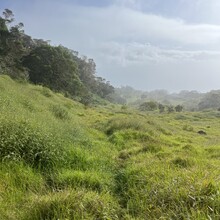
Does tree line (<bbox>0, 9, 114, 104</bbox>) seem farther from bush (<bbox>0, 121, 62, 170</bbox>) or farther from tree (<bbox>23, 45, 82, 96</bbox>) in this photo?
bush (<bbox>0, 121, 62, 170</bbox>)

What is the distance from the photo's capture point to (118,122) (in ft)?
63.4

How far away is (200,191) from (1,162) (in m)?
4.48

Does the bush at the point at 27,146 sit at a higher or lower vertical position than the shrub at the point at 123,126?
higher

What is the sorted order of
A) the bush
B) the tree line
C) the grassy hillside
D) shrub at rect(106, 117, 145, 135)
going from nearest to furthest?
1. the grassy hillside
2. the bush
3. shrub at rect(106, 117, 145, 135)
4. the tree line

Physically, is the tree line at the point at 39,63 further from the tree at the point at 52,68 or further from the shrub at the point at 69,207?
the shrub at the point at 69,207

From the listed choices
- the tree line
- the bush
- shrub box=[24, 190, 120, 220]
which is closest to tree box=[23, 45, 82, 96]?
the tree line

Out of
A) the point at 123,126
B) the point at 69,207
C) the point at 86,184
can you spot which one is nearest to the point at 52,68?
the point at 123,126

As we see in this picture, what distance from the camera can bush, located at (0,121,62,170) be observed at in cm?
711

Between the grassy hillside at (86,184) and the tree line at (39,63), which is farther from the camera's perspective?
the tree line at (39,63)

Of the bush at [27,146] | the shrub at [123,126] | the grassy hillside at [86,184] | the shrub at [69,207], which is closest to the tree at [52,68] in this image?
the shrub at [123,126]

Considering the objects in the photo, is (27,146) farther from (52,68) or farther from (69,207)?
(52,68)

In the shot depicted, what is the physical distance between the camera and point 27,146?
7.48m

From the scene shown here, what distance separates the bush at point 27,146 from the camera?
7.11 m

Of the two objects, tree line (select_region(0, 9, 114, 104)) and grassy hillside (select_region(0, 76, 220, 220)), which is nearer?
grassy hillside (select_region(0, 76, 220, 220))
